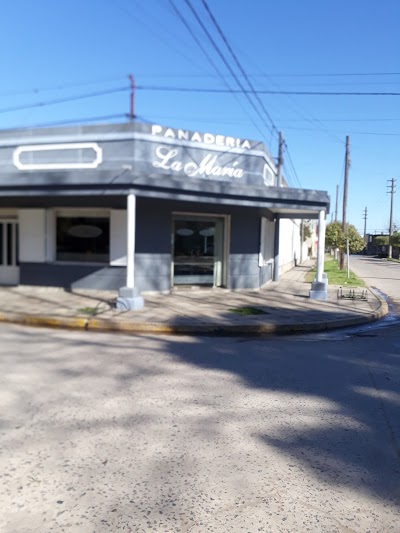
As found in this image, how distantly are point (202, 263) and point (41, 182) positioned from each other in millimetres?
5717

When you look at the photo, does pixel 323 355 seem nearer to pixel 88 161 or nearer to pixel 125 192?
pixel 125 192

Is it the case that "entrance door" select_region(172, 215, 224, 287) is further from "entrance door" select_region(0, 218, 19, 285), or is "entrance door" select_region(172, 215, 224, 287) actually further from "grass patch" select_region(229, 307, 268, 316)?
"entrance door" select_region(0, 218, 19, 285)

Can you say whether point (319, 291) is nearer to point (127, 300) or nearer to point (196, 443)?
point (127, 300)

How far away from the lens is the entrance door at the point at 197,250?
14.5m

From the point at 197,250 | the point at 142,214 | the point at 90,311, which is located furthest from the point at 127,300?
the point at 197,250

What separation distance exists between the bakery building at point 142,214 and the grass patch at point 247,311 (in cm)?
300

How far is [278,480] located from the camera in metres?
3.36

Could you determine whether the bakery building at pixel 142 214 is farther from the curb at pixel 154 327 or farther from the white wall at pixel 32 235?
the curb at pixel 154 327

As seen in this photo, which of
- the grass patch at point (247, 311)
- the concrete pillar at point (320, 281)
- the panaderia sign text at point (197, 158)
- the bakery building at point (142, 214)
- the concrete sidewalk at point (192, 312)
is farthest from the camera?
the concrete pillar at point (320, 281)

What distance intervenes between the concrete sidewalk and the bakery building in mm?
739

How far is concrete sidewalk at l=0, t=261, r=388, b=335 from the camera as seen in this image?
955cm

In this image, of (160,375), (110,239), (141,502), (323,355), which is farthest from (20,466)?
(110,239)

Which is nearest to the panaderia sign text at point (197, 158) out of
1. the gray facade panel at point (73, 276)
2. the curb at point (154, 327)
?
the gray facade panel at point (73, 276)

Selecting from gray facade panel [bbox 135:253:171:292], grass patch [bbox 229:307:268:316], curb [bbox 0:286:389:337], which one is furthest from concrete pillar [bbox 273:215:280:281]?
curb [bbox 0:286:389:337]
